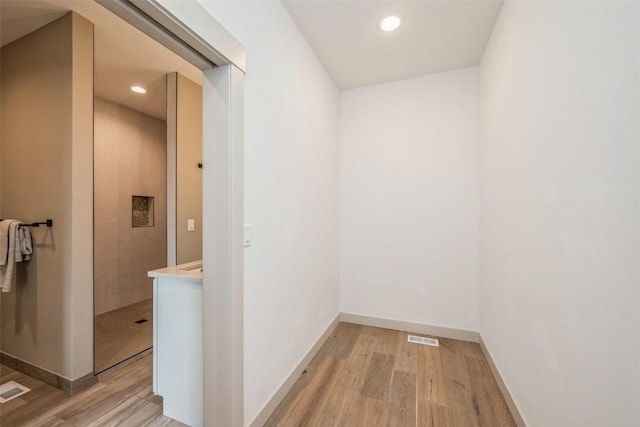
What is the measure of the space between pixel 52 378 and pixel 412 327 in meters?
3.07

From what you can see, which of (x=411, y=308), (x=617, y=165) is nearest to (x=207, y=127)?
(x=617, y=165)

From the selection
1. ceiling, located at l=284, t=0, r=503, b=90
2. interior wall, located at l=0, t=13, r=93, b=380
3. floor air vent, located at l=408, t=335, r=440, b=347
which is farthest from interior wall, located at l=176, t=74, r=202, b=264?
floor air vent, located at l=408, t=335, r=440, b=347

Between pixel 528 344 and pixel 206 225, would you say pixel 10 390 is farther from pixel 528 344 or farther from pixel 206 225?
pixel 528 344

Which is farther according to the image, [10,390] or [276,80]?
[10,390]

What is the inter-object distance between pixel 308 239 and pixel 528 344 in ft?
5.09

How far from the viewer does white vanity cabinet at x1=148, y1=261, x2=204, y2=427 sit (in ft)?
4.74

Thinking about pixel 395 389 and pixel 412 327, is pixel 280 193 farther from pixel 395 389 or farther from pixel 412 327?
pixel 412 327

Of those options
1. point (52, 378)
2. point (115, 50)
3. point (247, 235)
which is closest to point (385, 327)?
point (247, 235)

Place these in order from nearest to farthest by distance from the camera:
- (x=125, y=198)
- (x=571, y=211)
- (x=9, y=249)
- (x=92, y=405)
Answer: (x=571, y=211) → (x=92, y=405) → (x=9, y=249) → (x=125, y=198)

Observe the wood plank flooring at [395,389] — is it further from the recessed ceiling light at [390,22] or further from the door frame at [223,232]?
the recessed ceiling light at [390,22]

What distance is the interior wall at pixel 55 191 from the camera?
1.86m

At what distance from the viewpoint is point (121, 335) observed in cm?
263

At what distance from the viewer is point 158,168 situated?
3.85 metres

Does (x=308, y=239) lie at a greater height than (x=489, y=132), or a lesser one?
lesser
